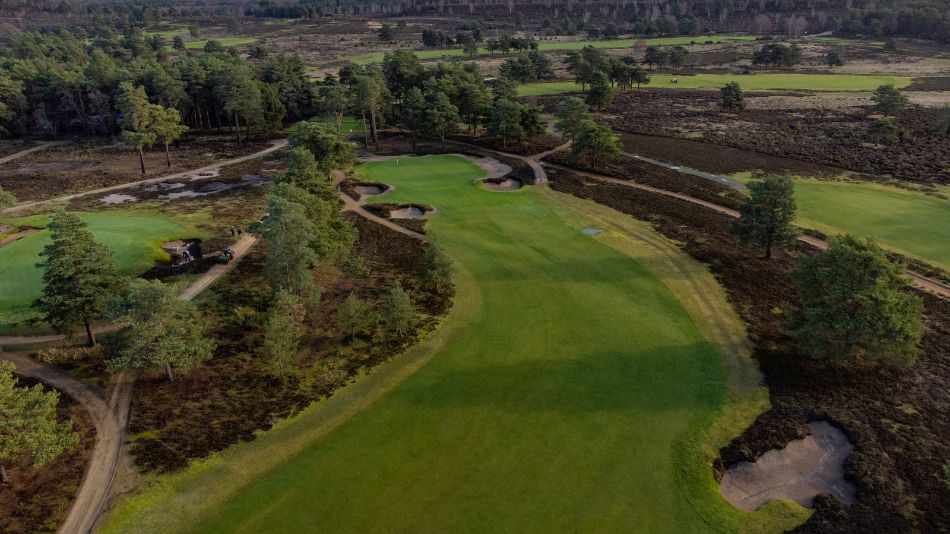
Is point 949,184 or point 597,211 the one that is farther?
point 949,184

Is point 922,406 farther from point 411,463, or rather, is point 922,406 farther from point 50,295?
point 50,295

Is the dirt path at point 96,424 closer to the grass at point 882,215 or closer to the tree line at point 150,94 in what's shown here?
the grass at point 882,215

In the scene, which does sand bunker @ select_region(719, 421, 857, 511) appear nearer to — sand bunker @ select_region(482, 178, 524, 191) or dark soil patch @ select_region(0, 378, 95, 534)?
dark soil patch @ select_region(0, 378, 95, 534)

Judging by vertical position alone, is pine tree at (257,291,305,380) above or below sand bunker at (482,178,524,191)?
below

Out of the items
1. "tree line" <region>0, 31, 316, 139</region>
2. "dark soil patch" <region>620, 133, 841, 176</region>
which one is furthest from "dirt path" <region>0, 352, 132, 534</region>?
"dark soil patch" <region>620, 133, 841, 176</region>

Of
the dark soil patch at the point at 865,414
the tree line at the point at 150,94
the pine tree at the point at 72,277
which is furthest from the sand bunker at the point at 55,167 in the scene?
the dark soil patch at the point at 865,414

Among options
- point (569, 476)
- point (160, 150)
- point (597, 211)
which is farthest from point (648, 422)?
point (160, 150)
